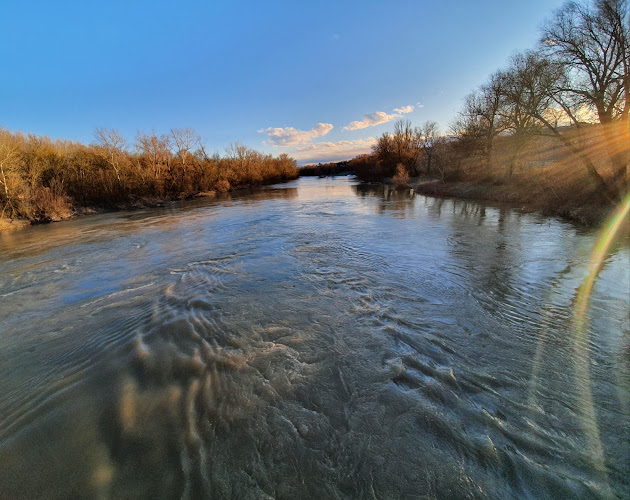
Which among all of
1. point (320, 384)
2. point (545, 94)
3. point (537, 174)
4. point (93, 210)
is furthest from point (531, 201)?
point (93, 210)

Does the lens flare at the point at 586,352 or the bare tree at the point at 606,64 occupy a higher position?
the bare tree at the point at 606,64

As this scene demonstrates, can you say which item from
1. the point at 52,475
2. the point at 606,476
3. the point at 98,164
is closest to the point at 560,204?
the point at 606,476

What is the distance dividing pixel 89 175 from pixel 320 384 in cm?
3544

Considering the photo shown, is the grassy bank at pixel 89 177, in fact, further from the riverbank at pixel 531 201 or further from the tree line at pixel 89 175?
the riverbank at pixel 531 201

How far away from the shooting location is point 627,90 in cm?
1200

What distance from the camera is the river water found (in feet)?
7.68

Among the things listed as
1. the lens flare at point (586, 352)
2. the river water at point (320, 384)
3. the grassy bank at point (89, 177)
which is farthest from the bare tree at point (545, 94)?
the grassy bank at point (89, 177)

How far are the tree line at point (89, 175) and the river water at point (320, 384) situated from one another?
19.1m

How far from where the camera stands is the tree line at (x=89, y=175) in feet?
66.2

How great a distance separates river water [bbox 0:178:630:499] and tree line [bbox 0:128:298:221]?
1910 centimetres

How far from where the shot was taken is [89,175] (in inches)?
1122

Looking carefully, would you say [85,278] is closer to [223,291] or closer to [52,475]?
[223,291]

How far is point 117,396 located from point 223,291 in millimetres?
3160

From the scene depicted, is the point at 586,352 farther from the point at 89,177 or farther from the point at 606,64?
the point at 89,177
